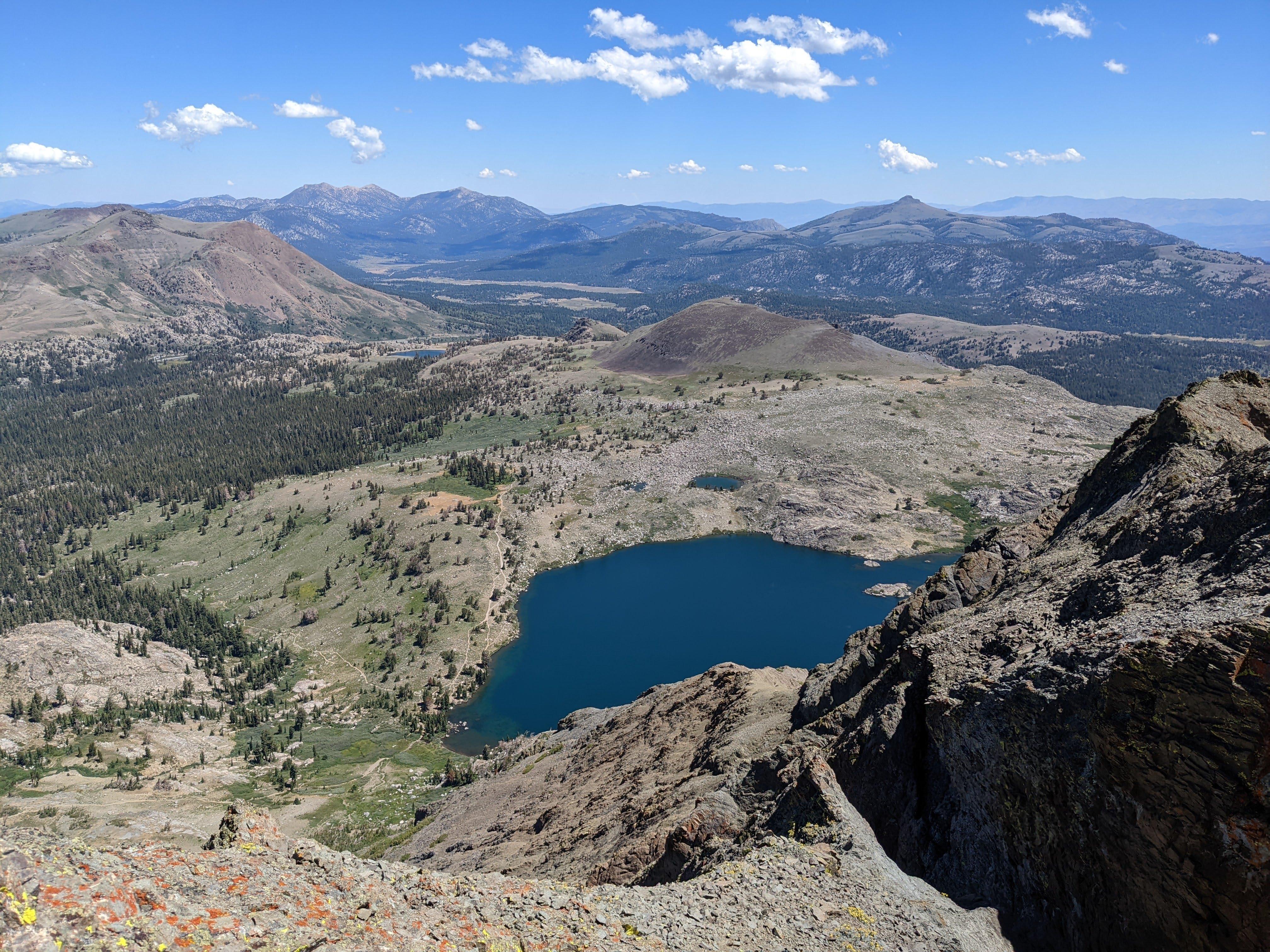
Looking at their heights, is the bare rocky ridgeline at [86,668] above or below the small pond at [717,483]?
below

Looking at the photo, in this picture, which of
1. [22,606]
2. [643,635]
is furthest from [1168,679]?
[22,606]

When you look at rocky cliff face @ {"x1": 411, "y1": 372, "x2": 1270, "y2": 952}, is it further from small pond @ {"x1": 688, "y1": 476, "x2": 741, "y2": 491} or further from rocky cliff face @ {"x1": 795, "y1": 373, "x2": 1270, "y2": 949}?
small pond @ {"x1": 688, "y1": 476, "x2": 741, "y2": 491}

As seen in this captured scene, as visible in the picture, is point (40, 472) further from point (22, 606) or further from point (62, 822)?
point (62, 822)

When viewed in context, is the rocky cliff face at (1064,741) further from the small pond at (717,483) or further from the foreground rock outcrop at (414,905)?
the small pond at (717,483)

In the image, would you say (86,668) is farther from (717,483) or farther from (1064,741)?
(717,483)

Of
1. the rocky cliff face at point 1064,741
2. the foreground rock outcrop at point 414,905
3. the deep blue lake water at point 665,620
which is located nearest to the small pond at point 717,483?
the deep blue lake water at point 665,620

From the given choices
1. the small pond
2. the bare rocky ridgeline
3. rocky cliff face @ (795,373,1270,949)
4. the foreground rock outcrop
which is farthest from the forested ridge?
rocky cliff face @ (795,373,1270,949)
